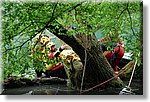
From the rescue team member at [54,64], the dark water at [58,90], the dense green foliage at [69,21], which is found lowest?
the dark water at [58,90]

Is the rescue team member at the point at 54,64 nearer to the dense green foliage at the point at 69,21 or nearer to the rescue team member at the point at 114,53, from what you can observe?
the dense green foliage at the point at 69,21

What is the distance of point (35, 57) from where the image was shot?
307 centimetres

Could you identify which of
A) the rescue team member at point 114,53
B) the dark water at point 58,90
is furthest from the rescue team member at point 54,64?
the rescue team member at point 114,53

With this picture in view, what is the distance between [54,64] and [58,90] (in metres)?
0.21

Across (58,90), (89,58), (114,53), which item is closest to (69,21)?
(89,58)

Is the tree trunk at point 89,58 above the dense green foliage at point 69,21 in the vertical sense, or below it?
below

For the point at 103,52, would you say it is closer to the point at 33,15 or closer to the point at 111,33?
the point at 111,33

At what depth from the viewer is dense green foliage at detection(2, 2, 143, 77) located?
10.0 ft

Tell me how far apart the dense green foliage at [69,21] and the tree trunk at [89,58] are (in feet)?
0.18

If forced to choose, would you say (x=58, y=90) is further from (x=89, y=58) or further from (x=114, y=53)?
(x=114, y=53)

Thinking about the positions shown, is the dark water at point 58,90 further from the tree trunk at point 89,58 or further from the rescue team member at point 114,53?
the rescue team member at point 114,53

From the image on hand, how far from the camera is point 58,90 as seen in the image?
306 centimetres

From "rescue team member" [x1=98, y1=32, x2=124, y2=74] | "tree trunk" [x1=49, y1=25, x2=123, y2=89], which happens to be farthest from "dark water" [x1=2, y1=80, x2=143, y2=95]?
"rescue team member" [x1=98, y1=32, x2=124, y2=74]

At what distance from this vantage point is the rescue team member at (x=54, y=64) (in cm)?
306
